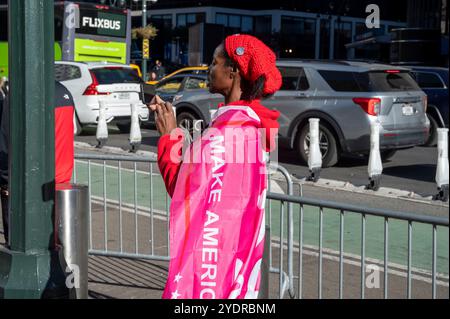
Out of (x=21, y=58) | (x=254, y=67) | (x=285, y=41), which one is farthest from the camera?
(x=285, y=41)

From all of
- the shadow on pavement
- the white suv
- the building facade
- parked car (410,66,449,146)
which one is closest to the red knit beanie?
the shadow on pavement

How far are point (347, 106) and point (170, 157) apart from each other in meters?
10.2

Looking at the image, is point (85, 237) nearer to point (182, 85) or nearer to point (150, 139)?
point (150, 139)

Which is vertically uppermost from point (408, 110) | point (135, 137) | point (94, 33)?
point (94, 33)

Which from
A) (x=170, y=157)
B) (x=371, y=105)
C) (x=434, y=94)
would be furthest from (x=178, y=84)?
(x=170, y=157)

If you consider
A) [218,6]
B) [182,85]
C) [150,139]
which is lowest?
[150,139]

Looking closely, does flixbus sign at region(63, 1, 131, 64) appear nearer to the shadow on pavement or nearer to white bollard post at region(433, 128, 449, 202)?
the shadow on pavement

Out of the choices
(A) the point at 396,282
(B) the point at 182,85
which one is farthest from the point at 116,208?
(B) the point at 182,85

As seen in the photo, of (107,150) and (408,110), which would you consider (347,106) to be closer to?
(408,110)

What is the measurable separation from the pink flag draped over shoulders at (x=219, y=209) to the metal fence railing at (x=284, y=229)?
2.96 feet

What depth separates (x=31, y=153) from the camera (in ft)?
A: 14.8

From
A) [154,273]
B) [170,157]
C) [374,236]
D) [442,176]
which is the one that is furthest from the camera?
[442,176]

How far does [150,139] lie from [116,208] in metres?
9.90

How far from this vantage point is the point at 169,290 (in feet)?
9.41
